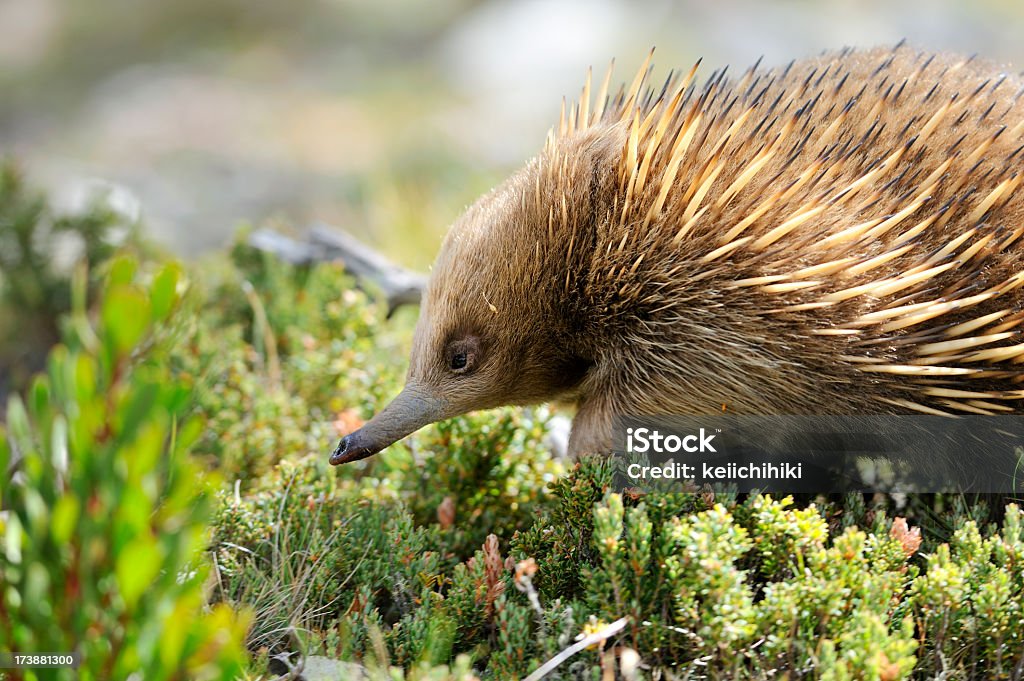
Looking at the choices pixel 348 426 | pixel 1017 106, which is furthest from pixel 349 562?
pixel 1017 106

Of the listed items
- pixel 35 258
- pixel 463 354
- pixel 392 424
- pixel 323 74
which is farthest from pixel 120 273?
pixel 323 74

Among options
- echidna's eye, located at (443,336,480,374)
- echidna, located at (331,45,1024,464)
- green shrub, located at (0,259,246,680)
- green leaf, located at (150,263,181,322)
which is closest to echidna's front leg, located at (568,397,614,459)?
echidna, located at (331,45,1024,464)

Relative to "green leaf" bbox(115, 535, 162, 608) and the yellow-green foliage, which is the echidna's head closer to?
the yellow-green foliage

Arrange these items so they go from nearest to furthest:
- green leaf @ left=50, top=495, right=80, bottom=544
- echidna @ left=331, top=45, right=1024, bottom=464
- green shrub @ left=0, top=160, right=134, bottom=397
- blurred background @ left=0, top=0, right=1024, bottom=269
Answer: green leaf @ left=50, top=495, right=80, bottom=544
echidna @ left=331, top=45, right=1024, bottom=464
green shrub @ left=0, top=160, right=134, bottom=397
blurred background @ left=0, top=0, right=1024, bottom=269

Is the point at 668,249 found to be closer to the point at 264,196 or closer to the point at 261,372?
the point at 261,372

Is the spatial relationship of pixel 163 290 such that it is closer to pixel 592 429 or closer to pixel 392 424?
pixel 392 424
